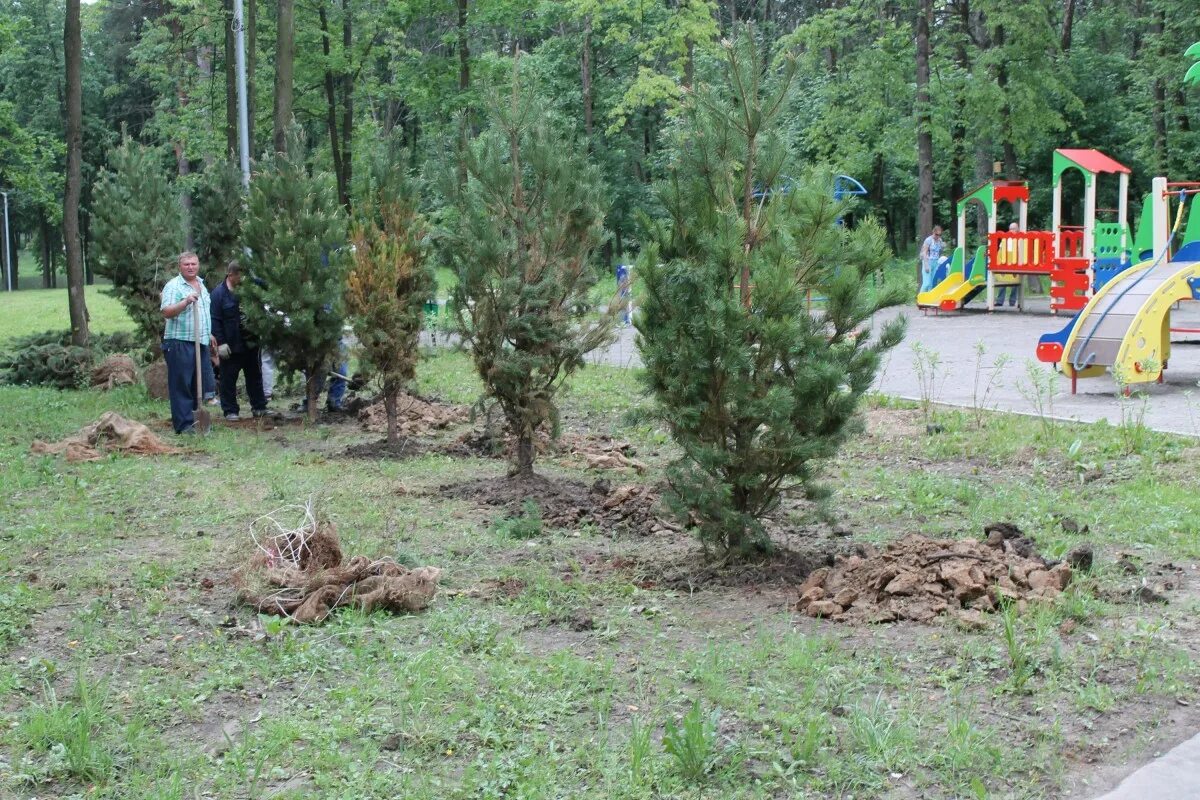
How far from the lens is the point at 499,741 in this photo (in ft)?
13.9

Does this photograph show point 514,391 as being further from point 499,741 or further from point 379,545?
point 499,741

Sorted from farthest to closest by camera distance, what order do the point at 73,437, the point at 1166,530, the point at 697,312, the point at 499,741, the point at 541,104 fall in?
the point at 73,437 < the point at 541,104 < the point at 1166,530 < the point at 697,312 < the point at 499,741

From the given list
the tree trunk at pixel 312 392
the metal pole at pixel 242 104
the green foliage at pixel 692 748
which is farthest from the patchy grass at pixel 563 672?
the metal pole at pixel 242 104

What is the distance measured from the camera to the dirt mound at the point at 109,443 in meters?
10.6

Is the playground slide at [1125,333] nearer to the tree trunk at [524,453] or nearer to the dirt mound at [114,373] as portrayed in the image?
the tree trunk at [524,453]

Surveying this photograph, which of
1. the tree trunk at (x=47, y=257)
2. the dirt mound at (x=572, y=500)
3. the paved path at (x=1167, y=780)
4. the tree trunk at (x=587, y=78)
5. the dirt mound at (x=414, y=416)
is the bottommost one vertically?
the paved path at (x=1167, y=780)

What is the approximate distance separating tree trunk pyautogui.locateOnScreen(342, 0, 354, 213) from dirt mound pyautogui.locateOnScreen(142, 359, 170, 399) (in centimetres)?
1065

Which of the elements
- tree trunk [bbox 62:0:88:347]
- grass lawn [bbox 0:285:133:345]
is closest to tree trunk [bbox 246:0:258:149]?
tree trunk [bbox 62:0:88:347]

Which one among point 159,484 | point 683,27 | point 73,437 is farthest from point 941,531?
point 683,27

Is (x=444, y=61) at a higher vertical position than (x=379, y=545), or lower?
higher

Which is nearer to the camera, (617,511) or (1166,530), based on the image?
(1166,530)

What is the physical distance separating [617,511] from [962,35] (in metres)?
26.3

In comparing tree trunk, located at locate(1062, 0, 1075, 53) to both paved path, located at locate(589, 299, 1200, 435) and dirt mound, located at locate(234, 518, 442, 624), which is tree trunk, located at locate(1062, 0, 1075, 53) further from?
dirt mound, located at locate(234, 518, 442, 624)

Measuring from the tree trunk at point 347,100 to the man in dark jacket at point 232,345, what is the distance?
490 inches
